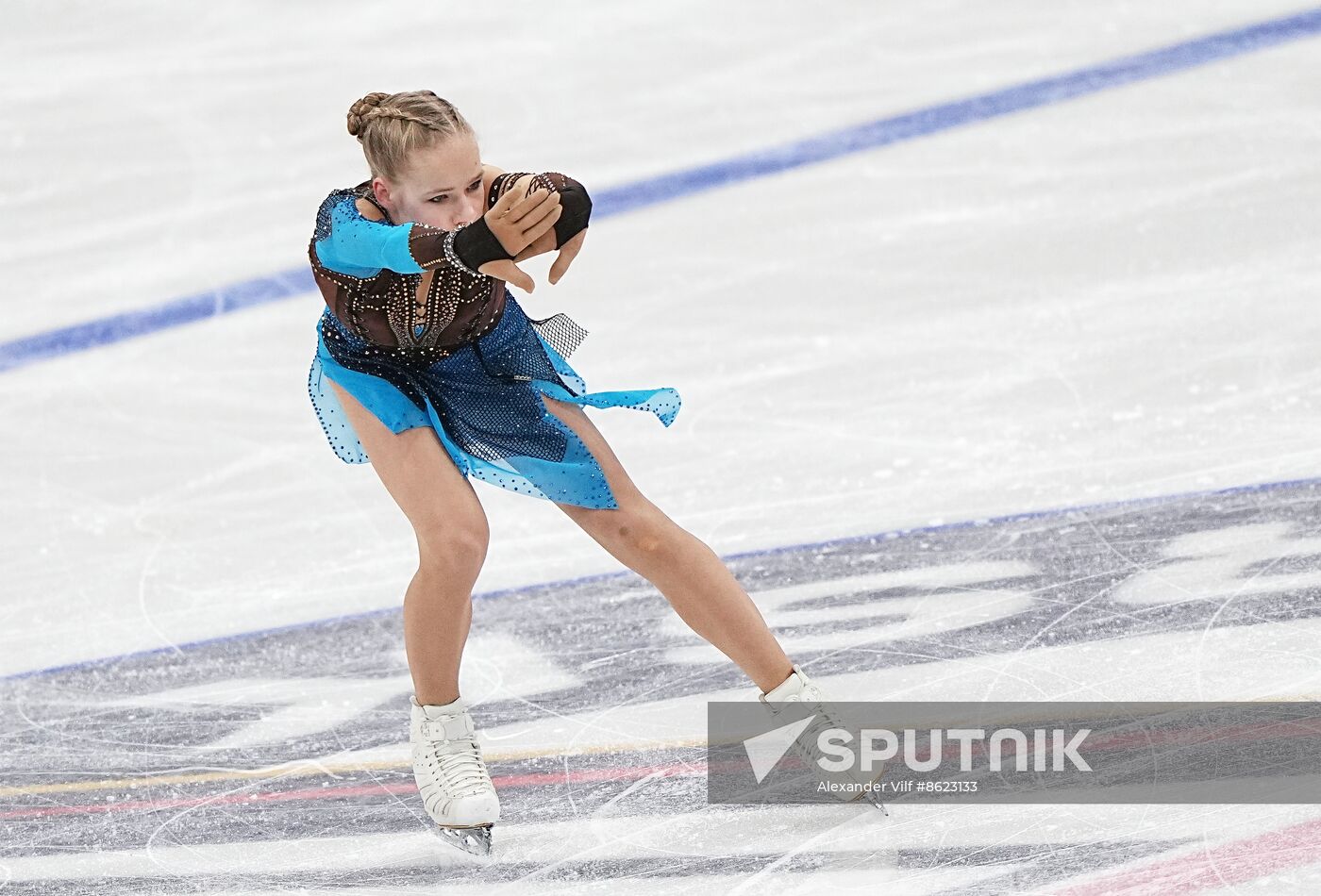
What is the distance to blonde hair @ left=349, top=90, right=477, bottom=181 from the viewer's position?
237 centimetres

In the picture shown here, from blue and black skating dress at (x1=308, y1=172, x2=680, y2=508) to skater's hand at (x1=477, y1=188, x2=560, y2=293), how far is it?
0.52ft

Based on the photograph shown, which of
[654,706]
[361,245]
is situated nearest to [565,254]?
[361,245]

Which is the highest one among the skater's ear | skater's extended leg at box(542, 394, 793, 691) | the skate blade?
the skater's ear

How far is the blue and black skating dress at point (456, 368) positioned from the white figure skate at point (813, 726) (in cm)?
42

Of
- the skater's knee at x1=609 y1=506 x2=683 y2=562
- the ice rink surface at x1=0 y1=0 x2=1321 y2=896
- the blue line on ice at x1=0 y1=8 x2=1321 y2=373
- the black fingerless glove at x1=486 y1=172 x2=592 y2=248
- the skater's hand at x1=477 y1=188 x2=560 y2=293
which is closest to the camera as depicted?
the skater's hand at x1=477 y1=188 x2=560 y2=293

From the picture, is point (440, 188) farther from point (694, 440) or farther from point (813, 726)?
point (694, 440)

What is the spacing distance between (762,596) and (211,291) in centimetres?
256

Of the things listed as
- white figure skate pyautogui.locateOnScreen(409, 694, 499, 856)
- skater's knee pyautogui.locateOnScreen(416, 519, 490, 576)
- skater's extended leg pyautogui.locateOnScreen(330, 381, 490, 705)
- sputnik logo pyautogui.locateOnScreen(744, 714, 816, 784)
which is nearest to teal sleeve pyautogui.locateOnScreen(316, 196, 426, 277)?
skater's extended leg pyautogui.locateOnScreen(330, 381, 490, 705)

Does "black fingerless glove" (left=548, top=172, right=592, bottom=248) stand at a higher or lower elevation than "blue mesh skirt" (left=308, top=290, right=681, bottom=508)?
higher

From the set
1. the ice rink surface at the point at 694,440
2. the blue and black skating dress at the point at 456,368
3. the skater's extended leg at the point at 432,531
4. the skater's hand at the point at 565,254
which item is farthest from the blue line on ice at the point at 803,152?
the skater's hand at the point at 565,254

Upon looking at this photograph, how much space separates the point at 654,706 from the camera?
118 inches

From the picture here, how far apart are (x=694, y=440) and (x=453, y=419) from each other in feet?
4.92

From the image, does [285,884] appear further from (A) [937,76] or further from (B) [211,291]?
(A) [937,76]

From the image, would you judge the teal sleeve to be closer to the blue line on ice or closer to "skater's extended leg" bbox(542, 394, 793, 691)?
"skater's extended leg" bbox(542, 394, 793, 691)
